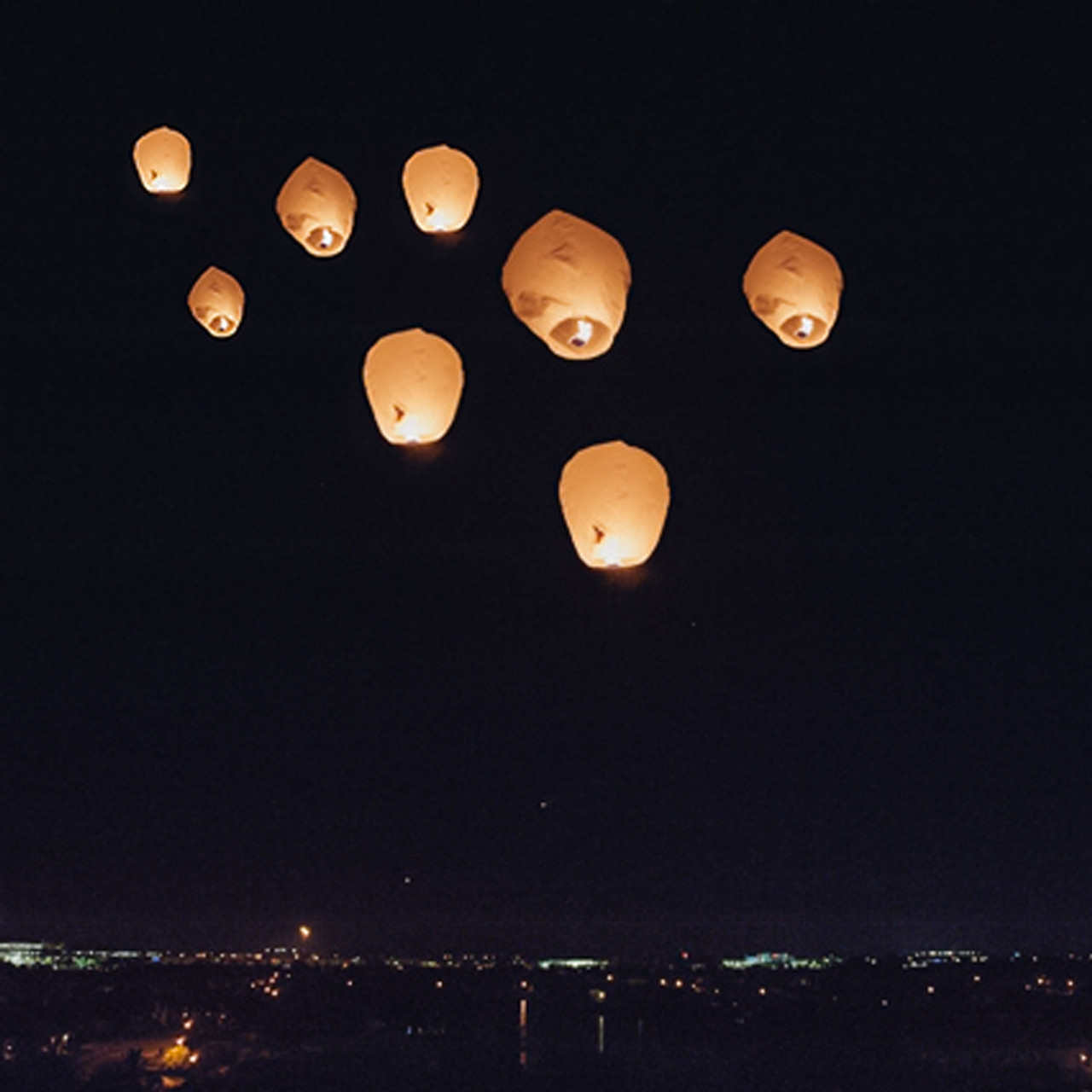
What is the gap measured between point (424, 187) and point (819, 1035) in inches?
405

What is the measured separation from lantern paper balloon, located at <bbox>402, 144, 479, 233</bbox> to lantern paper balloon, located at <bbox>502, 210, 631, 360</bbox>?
88 cm

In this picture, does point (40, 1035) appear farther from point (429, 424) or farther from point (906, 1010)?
point (906, 1010)

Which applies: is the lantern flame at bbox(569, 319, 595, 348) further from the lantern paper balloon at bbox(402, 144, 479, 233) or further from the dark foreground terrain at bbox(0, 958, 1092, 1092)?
the dark foreground terrain at bbox(0, 958, 1092, 1092)

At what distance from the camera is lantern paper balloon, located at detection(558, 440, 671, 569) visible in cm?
169

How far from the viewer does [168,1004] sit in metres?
11.8

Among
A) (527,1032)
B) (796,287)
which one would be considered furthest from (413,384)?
(527,1032)

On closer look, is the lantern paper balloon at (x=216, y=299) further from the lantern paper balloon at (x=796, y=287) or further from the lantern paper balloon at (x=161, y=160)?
the lantern paper balloon at (x=796, y=287)

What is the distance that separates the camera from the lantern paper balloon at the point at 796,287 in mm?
1794

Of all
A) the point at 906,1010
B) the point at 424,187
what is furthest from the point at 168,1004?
the point at 424,187

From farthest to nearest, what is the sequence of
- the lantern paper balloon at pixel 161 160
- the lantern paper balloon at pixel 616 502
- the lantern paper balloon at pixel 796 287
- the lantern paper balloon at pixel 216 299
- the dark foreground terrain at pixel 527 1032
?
the dark foreground terrain at pixel 527 1032 < the lantern paper balloon at pixel 216 299 < the lantern paper balloon at pixel 161 160 < the lantern paper balloon at pixel 796 287 < the lantern paper balloon at pixel 616 502

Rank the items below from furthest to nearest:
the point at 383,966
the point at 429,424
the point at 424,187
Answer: the point at 383,966 → the point at 424,187 → the point at 429,424

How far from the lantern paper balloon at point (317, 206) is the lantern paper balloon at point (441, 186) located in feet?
0.67

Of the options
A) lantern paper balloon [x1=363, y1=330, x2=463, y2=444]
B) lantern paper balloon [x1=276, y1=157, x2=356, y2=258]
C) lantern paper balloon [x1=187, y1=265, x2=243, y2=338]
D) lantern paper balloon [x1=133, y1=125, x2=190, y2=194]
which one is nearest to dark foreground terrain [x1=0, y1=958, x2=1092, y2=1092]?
lantern paper balloon [x1=187, y1=265, x2=243, y2=338]

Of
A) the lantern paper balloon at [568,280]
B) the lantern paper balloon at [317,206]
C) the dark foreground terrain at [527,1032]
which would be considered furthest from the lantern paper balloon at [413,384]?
the dark foreground terrain at [527,1032]
